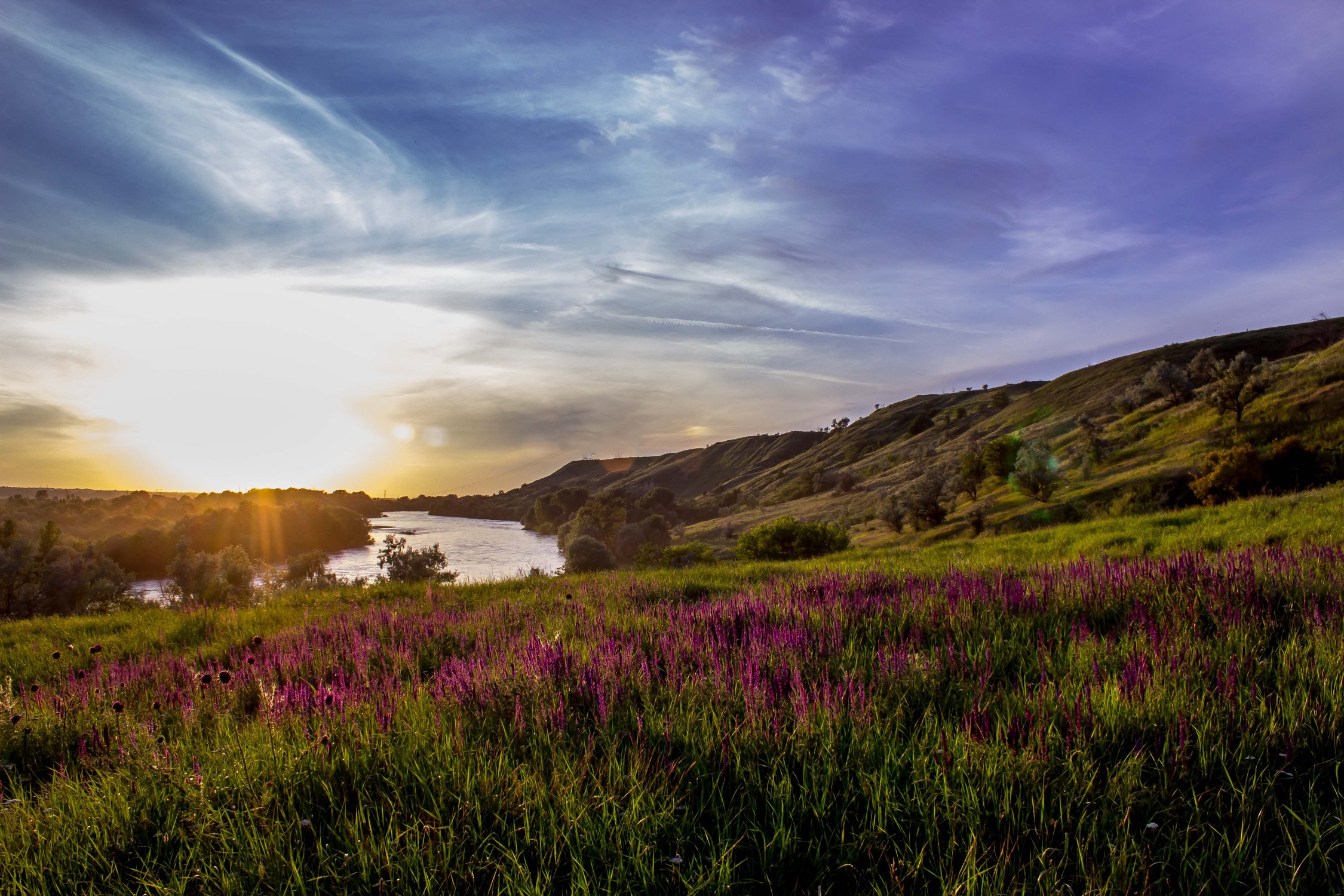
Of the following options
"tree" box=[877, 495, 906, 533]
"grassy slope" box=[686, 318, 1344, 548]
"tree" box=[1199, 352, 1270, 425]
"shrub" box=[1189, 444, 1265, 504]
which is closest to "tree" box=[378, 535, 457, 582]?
"grassy slope" box=[686, 318, 1344, 548]

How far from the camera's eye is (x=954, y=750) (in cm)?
238

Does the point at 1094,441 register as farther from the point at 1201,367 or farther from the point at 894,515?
the point at 1201,367

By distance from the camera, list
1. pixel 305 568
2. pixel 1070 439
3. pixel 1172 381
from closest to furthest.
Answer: pixel 305 568 → pixel 1172 381 → pixel 1070 439

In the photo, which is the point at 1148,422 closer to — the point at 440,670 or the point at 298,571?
the point at 440,670

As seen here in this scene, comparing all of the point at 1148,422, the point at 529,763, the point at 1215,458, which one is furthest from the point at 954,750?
the point at 1148,422

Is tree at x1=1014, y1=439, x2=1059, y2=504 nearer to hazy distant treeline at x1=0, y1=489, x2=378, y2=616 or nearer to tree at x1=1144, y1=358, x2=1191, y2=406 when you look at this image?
tree at x1=1144, y1=358, x2=1191, y2=406

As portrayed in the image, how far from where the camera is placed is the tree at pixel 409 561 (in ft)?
145

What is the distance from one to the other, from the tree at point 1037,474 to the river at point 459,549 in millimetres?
32905

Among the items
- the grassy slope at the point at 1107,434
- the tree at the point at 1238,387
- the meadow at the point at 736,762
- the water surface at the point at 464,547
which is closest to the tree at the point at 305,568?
the water surface at the point at 464,547

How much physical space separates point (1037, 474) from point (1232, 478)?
13135mm

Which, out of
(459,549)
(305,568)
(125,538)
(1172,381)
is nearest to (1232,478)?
(1172,381)

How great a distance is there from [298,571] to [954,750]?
211ft

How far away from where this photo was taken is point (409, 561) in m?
46.6

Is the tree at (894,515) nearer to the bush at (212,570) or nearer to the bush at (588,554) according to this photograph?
the bush at (588,554)
